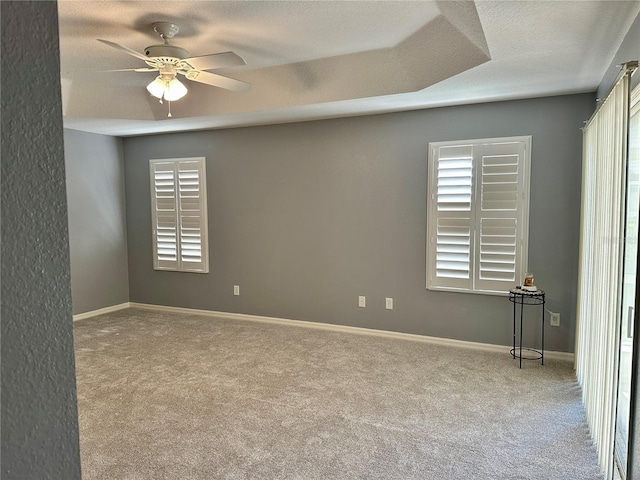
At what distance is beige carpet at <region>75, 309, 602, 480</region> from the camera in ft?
8.36

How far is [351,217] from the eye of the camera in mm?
5035

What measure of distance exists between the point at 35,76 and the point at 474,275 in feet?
14.4

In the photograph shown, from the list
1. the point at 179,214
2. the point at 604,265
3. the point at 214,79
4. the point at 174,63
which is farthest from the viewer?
the point at 179,214

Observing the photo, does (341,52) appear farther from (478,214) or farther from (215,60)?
(478,214)

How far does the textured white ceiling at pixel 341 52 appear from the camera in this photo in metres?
2.66

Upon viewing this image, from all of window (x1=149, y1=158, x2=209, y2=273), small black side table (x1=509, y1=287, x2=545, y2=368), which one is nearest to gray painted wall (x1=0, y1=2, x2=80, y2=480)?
small black side table (x1=509, y1=287, x2=545, y2=368)

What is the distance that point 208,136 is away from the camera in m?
5.74

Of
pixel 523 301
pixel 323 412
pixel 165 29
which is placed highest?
pixel 165 29

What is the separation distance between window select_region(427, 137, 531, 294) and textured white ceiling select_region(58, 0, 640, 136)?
1.69ft

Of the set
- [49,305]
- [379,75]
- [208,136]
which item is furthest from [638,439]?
[208,136]

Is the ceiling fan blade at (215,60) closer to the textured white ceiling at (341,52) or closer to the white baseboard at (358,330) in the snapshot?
the textured white ceiling at (341,52)

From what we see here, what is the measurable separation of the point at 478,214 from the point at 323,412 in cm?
244

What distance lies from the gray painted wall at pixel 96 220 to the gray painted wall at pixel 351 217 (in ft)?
0.67

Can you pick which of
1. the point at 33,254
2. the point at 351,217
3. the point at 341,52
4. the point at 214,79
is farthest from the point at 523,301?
the point at 33,254
